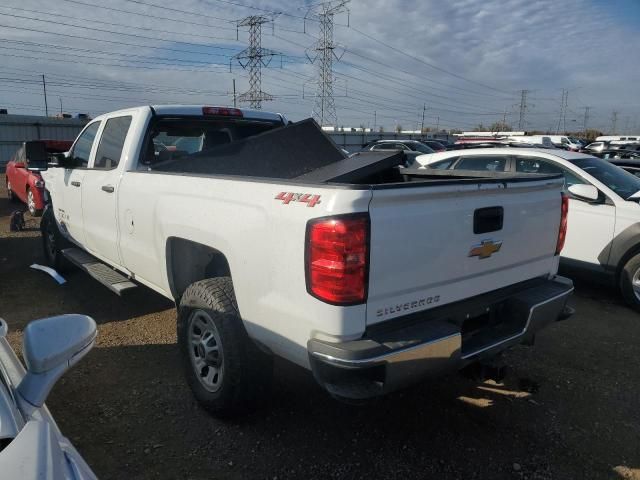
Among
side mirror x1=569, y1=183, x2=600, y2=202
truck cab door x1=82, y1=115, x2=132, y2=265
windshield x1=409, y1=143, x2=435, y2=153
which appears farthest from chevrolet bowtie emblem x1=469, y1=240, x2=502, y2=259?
windshield x1=409, y1=143, x2=435, y2=153

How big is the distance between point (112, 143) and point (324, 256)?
3288 millimetres

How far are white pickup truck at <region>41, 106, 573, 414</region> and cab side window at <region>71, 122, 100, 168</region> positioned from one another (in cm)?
87

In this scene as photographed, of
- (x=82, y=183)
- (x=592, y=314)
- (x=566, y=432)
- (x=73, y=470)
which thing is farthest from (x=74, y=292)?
(x=592, y=314)

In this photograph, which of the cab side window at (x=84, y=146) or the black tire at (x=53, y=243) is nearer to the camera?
the cab side window at (x=84, y=146)

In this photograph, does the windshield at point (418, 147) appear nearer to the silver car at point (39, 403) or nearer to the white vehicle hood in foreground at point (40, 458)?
the silver car at point (39, 403)

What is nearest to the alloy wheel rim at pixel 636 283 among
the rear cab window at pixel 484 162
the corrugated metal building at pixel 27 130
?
the rear cab window at pixel 484 162

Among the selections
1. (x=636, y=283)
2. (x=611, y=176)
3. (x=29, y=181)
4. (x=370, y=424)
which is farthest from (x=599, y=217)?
(x=29, y=181)

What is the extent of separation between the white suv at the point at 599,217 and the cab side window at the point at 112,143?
4.97 metres

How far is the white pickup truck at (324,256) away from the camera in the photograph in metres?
2.34

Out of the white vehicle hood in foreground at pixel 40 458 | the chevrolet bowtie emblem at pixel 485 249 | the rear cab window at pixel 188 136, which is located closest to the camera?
the white vehicle hood in foreground at pixel 40 458

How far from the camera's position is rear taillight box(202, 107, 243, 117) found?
4711 millimetres

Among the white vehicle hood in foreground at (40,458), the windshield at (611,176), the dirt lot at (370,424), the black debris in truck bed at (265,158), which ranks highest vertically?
the black debris in truck bed at (265,158)

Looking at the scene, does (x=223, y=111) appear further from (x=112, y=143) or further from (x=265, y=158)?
(x=112, y=143)

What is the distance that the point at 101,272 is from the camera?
4.72 meters
